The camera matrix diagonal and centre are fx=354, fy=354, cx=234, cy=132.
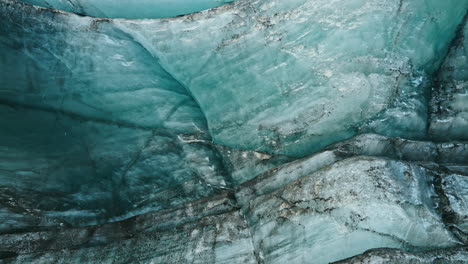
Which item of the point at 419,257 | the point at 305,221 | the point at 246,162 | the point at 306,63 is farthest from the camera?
the point at 246,162

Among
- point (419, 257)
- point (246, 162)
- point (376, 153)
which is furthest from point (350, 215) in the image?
point (246, 162)

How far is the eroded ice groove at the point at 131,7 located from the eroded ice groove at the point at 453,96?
216 centimetres

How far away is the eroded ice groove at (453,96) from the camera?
309 centimetres

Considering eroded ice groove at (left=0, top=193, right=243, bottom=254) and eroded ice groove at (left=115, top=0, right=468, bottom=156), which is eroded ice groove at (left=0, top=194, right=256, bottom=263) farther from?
eroded ice groove at (left=115, top=0, right=468, bottom=156)

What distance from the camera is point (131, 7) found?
3453 mm

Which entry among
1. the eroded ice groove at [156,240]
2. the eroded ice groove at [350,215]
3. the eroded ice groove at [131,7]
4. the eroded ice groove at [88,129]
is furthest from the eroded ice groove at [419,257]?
the eroded ice groove at [131,7]

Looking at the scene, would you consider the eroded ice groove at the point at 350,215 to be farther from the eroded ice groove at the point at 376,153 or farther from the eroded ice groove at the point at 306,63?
the eroded ice groove at the point at 306,63

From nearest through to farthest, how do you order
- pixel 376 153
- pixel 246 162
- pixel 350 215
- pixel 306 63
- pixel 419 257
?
pixel 419 257 < pixel 350 215 < pixel 376 153 < pixel 306 63 < pixel 246 162

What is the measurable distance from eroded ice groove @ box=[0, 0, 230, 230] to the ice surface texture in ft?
0.04

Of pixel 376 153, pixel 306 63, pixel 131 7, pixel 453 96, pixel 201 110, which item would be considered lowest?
pixel 376 153

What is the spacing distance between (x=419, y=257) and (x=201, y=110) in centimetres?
223

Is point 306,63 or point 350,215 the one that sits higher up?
point 306,63

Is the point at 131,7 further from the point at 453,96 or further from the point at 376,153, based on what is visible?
the point at 453,96

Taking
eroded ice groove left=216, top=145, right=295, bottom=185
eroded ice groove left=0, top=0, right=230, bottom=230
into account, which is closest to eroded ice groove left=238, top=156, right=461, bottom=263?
eroded ice groove left=216, top=145, right=295, bottom=185
